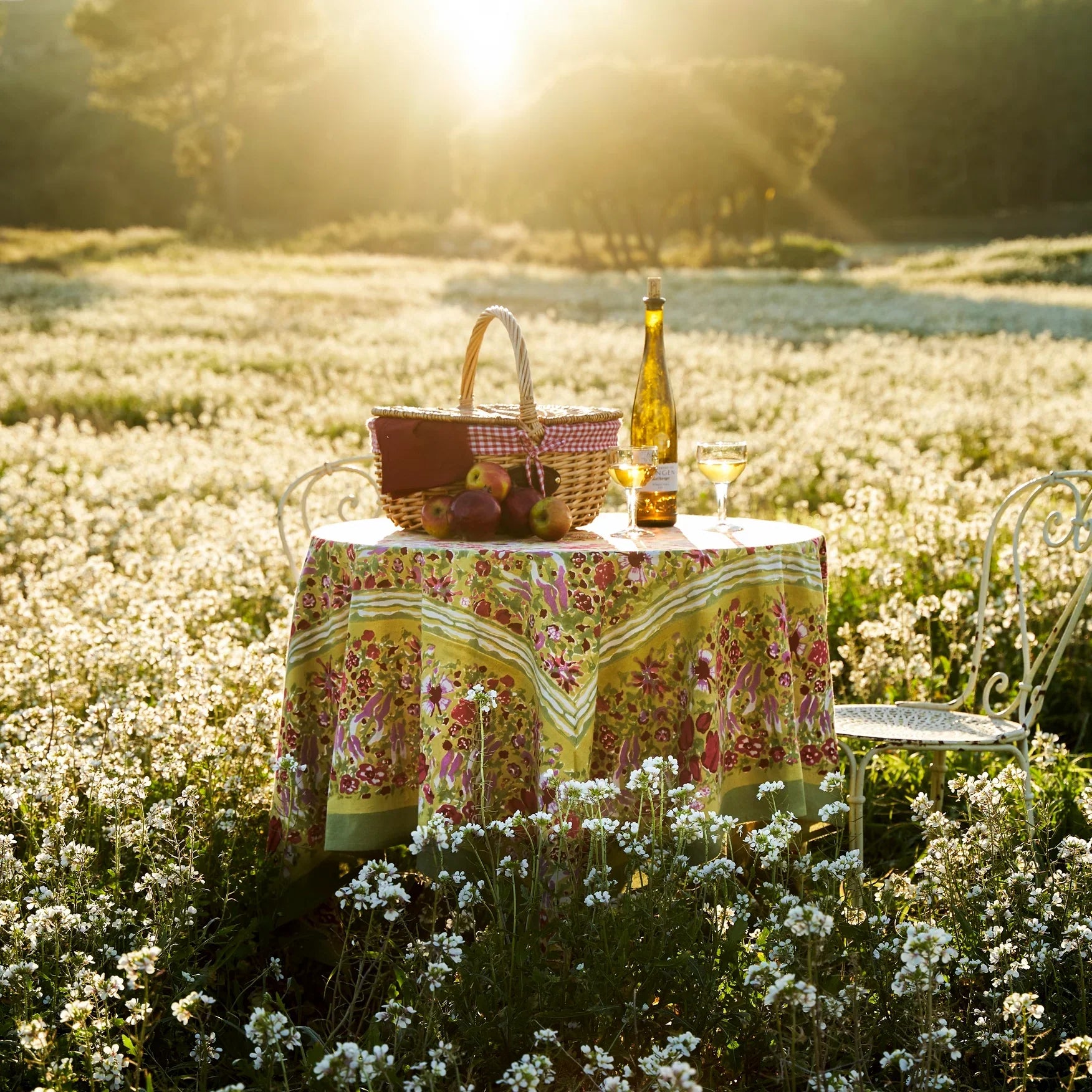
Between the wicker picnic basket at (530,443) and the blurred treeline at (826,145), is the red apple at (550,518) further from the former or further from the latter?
the blurred treeline at (826,145)

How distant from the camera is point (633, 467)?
4.31 meters

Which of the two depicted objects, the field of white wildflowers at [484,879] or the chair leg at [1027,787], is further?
the chair leg at [1027,787]

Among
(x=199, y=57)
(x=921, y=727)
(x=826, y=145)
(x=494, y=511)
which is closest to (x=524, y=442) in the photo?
(x=494, y=511)

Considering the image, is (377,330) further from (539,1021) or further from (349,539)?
(539,1021)

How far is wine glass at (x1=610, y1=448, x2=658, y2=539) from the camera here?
430cm

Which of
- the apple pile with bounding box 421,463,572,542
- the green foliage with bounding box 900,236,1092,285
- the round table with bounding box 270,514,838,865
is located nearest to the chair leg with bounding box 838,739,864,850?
the round table with bounding box 270,514,838,865

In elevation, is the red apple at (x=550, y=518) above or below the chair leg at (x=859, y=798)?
above

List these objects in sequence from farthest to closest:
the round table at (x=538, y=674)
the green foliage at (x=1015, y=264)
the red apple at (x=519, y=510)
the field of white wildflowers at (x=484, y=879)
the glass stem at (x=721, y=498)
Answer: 1. the green foliage at (x=1015, y=264)
2. the glass stem at (x=721, y=498)
3. the red apple at (x=519, y=510)
4. the round table at (x=538, y=674)
5. the field of white wildflowers at (x=484, y=879)

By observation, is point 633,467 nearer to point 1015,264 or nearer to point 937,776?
point 937,776

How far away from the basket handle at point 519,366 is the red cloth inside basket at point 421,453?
0.20 meters

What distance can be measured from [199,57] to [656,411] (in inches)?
2705

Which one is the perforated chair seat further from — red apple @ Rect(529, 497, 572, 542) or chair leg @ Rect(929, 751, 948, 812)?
red apple @ Rect(529, 497, 572, 542)

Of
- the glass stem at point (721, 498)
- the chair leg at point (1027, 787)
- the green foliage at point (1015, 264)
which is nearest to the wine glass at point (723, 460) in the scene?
the glass stem at point (721, 498)

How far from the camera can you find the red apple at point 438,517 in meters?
4.12
